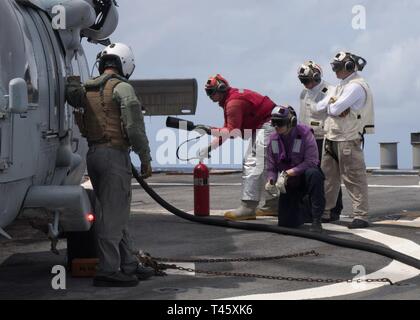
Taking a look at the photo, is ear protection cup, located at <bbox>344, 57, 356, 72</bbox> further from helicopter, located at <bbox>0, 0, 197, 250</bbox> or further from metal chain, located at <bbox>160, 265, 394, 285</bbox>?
metal chain, located at <bbox>160, 265, 394, 285</bbox>

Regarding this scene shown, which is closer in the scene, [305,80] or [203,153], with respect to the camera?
[203,153]

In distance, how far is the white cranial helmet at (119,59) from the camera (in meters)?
5.94

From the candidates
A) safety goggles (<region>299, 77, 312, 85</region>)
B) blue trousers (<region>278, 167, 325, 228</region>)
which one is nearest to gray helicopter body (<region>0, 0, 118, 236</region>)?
blue trousers (<region>278, 167, 325, 228</region>)

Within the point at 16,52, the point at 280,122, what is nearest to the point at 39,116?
the point at 16,52

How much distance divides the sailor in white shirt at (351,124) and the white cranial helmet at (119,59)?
141 inches

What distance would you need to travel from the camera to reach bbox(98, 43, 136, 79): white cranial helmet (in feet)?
19.5

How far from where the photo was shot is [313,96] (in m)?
9.43

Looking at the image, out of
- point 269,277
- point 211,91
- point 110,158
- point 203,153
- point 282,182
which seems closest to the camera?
point 110,158

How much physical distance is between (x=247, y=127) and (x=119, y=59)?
147 inches

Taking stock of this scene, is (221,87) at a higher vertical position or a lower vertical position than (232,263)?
higher

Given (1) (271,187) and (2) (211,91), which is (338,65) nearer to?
(2) (211,91)

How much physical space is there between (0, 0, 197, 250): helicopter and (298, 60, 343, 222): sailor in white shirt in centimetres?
322

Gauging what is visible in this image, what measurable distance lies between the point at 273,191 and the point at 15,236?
127 inches

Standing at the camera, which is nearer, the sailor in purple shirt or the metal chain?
the metal chain
